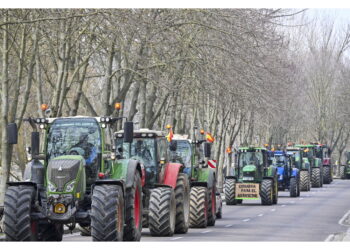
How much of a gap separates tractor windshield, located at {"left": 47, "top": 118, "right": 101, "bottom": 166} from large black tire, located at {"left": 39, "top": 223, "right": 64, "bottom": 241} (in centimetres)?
137

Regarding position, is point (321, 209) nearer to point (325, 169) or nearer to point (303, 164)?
point (303, 164)

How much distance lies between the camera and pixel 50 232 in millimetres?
18562

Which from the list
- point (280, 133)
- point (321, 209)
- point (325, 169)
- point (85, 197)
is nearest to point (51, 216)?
point (85, 197)

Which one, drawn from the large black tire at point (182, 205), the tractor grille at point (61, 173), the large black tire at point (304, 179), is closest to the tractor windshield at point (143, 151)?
the large black tire at point (182, 205)

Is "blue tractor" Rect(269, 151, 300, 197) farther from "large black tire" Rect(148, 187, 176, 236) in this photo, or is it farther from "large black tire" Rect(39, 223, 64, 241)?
"large black tire" Rect(39, 223, 64, 241)

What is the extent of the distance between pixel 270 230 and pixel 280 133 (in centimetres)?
6083

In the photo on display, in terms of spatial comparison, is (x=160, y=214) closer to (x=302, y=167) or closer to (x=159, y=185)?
(x=159, y=185)

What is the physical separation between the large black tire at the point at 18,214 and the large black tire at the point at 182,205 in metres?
6.92

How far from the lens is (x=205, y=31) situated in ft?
111

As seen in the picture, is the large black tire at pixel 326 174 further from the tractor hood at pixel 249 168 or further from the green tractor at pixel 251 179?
the tractor hood at pixel 249 168

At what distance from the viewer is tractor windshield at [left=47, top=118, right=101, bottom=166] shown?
1828 cm

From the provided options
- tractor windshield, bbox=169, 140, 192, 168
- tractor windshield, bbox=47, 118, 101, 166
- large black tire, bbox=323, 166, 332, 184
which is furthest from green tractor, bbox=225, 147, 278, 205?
large black tire, bbox=323, 166, 332, 184

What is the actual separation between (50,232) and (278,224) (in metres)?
11.4

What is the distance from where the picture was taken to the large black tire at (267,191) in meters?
40.5
